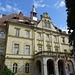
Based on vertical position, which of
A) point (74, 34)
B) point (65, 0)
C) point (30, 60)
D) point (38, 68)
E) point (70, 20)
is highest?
point (65, 0)

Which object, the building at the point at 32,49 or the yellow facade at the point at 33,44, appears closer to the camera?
the building at the point at 32,49

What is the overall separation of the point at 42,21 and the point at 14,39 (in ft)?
29.6

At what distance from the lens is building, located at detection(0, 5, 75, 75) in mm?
19484

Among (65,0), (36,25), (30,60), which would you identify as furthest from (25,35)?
(65,0)

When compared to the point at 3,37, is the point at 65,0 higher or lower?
higher

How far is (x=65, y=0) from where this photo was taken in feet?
34.7

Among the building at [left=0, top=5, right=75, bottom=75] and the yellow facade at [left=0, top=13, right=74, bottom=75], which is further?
the yellow facade at [left=0, top=13, right=74, bottom=75]

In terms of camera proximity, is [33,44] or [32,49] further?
[33,44]

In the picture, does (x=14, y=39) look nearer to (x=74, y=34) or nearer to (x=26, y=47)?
(x=26, y=47)

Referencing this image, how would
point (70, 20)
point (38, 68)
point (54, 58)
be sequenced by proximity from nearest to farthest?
point (70, 20) < point (54, 58) < point (38, 68)

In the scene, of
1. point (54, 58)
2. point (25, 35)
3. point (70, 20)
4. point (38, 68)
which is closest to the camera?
point (70, 20)

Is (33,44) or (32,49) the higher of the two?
(33,44)

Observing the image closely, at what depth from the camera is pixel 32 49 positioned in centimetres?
2297

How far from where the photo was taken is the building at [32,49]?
19.5 meters
